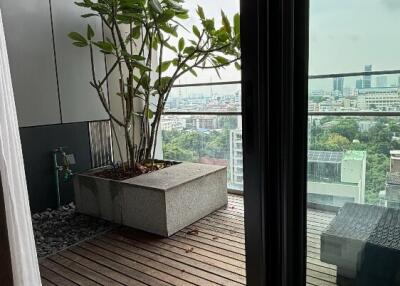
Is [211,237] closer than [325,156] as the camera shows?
No

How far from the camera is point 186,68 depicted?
3.19m

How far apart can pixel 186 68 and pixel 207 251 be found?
69.5 inches

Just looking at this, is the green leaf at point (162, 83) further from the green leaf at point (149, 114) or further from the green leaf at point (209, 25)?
the green leaf at point (209, 25)

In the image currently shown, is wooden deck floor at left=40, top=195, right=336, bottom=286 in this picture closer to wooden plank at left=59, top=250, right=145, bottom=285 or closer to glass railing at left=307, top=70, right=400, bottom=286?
wooden plank at left=59, top=250, right=145, bottom=285

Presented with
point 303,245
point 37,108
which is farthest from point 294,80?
point 37,108

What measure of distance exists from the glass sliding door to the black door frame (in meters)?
0.04

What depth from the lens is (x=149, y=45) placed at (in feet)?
10.2

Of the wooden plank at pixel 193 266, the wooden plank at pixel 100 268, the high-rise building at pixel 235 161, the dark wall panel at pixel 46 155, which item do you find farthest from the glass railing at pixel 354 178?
the dark wall panel at pixel 46 155

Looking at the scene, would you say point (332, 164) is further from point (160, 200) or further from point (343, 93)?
point (160, 200)

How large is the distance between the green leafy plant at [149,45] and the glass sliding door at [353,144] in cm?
176

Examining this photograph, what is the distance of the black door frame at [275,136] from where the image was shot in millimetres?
1085

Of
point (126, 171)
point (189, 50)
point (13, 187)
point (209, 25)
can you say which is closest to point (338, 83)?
point (13, 187)

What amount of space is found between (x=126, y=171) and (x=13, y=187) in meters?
1.97

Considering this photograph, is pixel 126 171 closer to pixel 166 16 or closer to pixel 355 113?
pixel 166 16
